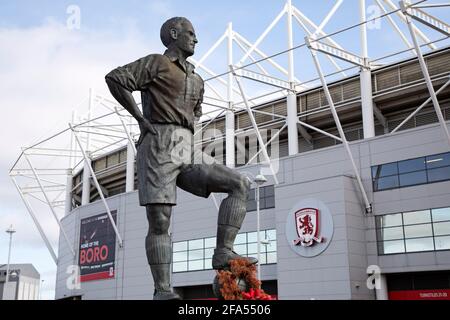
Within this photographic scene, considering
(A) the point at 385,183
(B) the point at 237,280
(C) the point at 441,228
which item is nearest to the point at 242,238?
(A) the point at 385,183

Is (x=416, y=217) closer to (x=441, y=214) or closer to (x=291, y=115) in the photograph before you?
(x=441, y=214)

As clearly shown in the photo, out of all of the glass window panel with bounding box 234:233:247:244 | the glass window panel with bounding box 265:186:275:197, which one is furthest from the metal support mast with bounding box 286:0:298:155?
the glass window panel with bounding box 234:233:247:244

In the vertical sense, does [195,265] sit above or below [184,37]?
above

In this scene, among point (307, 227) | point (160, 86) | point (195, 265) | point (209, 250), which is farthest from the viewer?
point (195, 265)

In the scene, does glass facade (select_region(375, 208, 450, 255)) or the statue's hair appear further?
glass facade (select_region(375, 208, 450, 255))

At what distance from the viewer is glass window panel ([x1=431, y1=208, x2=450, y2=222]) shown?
1102 inches

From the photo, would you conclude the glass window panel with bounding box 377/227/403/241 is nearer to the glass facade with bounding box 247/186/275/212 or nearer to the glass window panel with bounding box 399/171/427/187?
the glass window panel with bounding box 399/171/427/187

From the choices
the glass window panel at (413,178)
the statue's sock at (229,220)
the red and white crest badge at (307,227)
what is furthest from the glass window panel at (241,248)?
the statue's sock at (229,220)

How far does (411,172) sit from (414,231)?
9.20ft

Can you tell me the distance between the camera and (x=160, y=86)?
5934mm

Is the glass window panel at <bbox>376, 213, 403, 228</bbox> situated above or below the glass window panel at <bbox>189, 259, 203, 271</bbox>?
above

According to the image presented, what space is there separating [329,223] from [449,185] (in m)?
5.83
